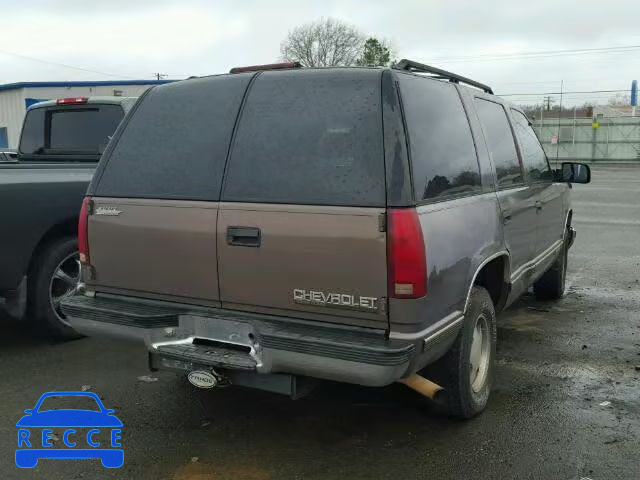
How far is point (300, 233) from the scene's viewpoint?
9.99ft

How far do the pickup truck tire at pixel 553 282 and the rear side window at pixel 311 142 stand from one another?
402 centimetres

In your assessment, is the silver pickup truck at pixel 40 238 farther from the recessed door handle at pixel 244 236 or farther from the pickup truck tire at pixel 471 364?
the pickup truck tire at pixel 471 364

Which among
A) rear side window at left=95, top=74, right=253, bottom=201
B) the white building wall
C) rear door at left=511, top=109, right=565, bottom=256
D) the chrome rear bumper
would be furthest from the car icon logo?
the white building wall

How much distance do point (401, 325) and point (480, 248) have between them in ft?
2.93

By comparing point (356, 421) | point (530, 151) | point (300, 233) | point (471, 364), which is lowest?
point (356, 421)

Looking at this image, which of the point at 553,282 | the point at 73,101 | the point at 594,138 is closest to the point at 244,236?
the point at 73,101

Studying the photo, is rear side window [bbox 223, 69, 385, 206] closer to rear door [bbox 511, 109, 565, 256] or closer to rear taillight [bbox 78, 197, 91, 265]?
rear taillight [bbox 78, 197, 91, 265]

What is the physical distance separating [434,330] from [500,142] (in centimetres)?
194

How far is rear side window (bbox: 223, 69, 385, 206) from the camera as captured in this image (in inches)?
119

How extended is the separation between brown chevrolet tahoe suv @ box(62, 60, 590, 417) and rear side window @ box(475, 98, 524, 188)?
0.29 m

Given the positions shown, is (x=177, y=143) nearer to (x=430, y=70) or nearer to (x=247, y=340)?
(x=247, y=340)

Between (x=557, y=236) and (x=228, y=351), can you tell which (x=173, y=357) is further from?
(x=557, y=236)

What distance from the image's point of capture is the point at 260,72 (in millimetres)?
3518

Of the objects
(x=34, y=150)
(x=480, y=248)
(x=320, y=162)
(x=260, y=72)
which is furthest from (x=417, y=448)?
(x=34, y=150)
